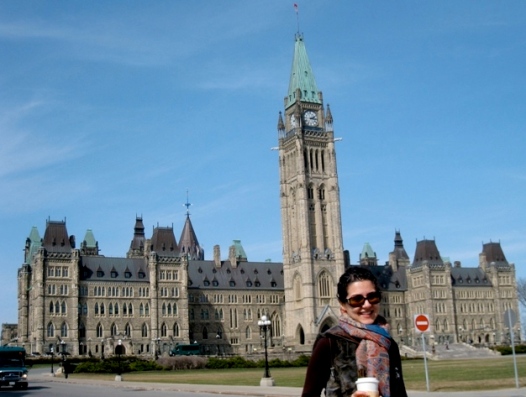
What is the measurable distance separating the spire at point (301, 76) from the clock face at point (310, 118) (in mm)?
2087

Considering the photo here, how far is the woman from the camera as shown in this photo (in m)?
5.14

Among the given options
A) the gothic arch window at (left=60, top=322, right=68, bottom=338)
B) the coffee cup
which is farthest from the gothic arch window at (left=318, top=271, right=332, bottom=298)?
the coffee cup

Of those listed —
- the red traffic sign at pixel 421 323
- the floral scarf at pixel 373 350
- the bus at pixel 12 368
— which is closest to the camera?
the floral scarf at pixel 373 350

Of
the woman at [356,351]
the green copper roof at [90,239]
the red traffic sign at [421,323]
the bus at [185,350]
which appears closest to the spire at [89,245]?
the green copper roof at [90,239]

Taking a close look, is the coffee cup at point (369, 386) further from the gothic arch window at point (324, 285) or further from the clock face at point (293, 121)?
the clock face at point (293, 121)

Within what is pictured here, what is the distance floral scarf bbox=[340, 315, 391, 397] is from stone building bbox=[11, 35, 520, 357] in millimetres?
94407

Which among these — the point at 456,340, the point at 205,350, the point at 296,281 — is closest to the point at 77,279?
the point at 205,350

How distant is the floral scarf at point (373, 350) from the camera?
509 cm

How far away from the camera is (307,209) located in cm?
11494

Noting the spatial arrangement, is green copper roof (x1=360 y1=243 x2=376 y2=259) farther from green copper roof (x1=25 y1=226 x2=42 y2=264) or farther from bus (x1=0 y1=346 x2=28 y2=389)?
bus (x1=0 y1=346 x2=28 y2=389)

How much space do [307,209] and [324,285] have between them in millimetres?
11855

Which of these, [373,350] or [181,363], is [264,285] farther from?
[373,350]

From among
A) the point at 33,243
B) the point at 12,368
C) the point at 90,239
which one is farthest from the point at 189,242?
the point at 12,368

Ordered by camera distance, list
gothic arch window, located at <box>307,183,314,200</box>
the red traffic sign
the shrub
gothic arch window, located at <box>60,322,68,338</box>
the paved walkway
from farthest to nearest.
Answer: gothic arch window, located at <box>307,183,314,200</box>
gothic arch window, located at <box>60,322,68,338</box>
the shrub
the red traffic sign
the paved walkway
